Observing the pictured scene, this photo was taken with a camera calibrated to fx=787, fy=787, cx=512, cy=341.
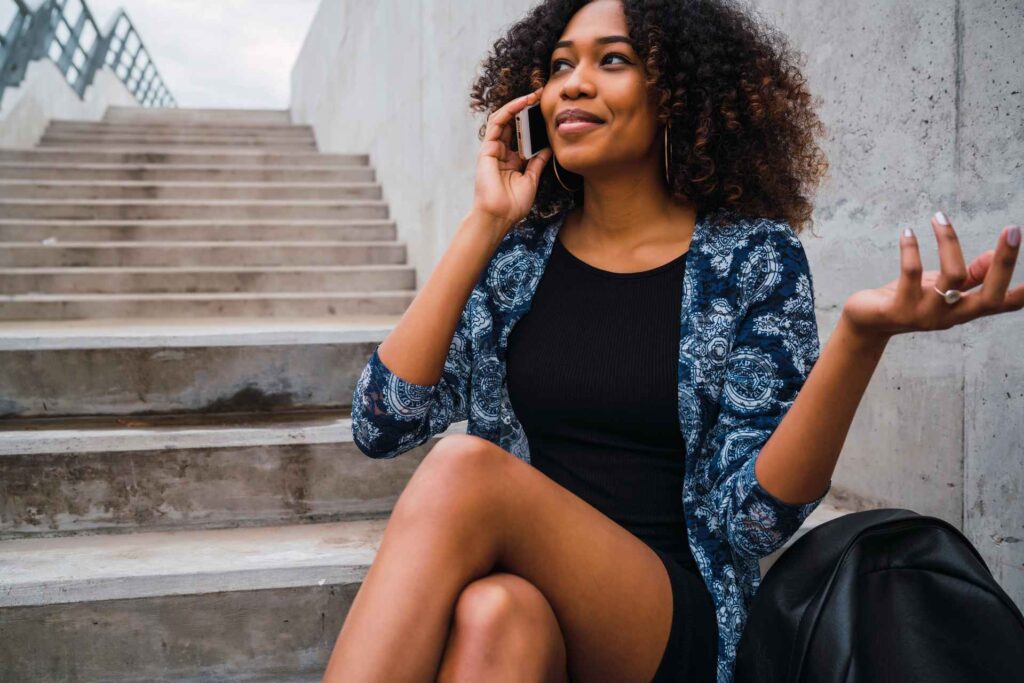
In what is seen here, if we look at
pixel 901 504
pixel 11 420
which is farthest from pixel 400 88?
pixel 901 504

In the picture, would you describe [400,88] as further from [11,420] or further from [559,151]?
[559,151]

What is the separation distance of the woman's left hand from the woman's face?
2.24 ft

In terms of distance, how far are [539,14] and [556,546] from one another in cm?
115

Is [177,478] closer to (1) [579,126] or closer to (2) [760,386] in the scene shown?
(1) [579,126]

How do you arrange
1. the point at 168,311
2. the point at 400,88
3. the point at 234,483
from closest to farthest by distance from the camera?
the point at 234,483 → the point at 168,311 → the point at 400,88

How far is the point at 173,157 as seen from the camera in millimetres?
6758

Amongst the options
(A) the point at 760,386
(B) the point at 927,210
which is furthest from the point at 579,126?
(B) the point at 927,210

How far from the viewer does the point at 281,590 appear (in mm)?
1790

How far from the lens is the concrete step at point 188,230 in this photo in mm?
4910

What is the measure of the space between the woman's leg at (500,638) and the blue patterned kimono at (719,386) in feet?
1.17

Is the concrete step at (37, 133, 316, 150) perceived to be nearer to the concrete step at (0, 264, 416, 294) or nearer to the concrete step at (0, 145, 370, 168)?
the concrete step at (0, 145, 370, 168)

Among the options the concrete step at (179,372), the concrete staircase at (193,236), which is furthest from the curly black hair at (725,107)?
the concrete staircase at (193,236)

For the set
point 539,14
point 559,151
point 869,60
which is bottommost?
point 559,151

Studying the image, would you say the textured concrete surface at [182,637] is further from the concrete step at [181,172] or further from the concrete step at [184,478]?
the concrete step at [181,172]
